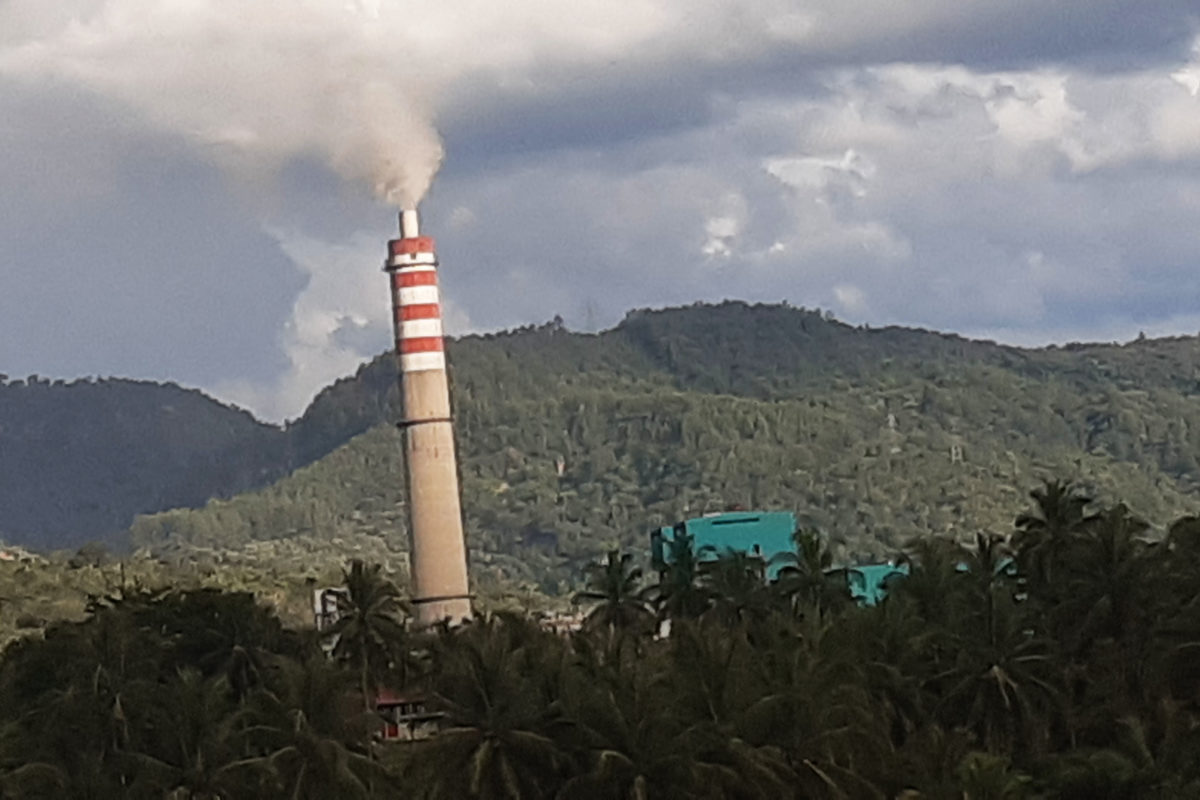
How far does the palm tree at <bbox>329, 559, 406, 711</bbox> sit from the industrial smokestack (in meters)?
12.0

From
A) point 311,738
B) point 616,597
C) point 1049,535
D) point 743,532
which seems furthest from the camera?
point 743,532

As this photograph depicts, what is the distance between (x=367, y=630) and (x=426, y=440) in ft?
54.2

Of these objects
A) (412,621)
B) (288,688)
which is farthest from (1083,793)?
(412,621)

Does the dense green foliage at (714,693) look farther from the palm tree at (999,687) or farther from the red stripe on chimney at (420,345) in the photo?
the red stripe on chimney at (420,345)

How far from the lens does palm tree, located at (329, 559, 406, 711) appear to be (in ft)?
292

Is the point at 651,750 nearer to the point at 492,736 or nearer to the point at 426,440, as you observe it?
the point at 492,736

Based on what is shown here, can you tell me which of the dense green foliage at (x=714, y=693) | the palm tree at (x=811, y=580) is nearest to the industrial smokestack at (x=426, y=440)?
the dense green foliage at (x=714, y=693)

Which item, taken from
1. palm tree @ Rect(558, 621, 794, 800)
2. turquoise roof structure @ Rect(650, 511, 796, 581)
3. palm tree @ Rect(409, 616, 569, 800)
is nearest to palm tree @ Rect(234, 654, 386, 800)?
palm tree @ Rect(409, 616, 569, 800)

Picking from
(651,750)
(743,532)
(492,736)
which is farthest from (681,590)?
(743,532)

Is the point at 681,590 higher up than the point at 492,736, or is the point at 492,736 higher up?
the point at 681,590

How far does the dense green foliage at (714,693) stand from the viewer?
2266 inches

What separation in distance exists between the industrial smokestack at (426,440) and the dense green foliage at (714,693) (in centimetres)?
1032

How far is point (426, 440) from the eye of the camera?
104 m

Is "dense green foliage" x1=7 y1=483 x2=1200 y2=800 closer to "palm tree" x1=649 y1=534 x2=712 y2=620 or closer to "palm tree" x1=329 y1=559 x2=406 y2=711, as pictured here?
"palm tree" x1=329 y1=559 x2=406 y2=711
